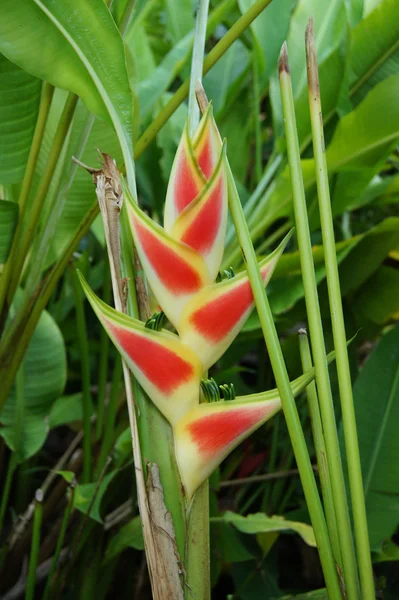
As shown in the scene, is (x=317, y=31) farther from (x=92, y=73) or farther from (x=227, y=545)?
(x=227, y=545)

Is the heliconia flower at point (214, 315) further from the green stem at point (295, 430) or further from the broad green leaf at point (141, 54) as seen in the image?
the broad green leaf at point (141, 54)

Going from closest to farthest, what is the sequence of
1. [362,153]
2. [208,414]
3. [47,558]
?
[208,414] < [362,153] < [47,558]

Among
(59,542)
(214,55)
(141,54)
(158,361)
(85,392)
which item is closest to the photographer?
(158,361)

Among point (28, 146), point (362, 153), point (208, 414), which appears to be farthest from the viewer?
point (362, 153)

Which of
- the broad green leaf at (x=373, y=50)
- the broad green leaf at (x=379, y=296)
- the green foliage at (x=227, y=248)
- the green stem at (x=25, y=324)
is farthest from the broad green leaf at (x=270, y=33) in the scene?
the green stem at (x=25, y=324)

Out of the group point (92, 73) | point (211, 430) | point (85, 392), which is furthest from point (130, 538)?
point (92, 73)

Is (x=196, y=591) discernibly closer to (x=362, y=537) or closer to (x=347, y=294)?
(x=362, y=537)

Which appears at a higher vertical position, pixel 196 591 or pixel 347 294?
pixel 347 294

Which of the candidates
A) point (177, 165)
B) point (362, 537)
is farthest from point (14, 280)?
point (362, 537)
